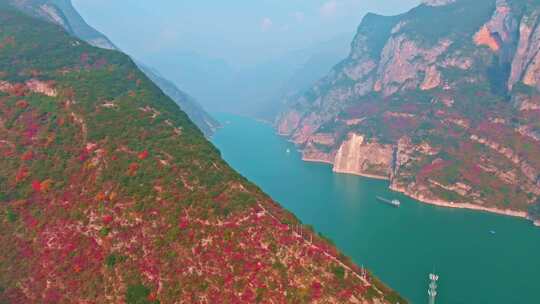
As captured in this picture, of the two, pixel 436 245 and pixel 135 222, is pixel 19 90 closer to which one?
pixel 135 222

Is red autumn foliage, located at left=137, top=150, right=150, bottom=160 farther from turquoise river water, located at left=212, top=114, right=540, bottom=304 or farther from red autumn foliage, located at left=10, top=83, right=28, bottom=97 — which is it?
turquoise river water, located at left=212, top=114, right=540, bottom=304

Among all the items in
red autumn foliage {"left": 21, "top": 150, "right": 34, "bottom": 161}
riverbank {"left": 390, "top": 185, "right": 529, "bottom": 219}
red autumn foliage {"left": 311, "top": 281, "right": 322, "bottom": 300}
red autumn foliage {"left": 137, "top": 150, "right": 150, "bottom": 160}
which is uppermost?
riverbank {"left": 390, "top": 185, "right": 529, "bottom": 219}

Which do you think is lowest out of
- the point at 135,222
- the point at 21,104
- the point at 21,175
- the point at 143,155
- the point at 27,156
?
the point at 21,175

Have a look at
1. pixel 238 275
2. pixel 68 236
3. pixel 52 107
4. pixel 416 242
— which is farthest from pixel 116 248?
pixel 416 242

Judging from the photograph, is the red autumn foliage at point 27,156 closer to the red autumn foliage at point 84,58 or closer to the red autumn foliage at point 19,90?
the red autumn foliage at point 19,90

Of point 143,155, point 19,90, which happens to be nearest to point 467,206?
point 143,155

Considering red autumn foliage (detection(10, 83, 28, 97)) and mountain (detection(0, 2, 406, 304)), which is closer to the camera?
mountain (detection(0, 2, 406, 304))

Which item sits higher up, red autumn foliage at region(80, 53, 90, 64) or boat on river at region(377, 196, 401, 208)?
red autumn foliage at region(80, 53, 90, 64)

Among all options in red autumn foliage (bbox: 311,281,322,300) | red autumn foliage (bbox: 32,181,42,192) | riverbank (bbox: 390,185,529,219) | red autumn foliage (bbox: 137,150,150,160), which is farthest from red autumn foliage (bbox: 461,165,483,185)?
red autumn foliage (bbox: 32,181,42,192)

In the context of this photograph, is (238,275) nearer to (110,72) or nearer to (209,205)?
(209,205)
